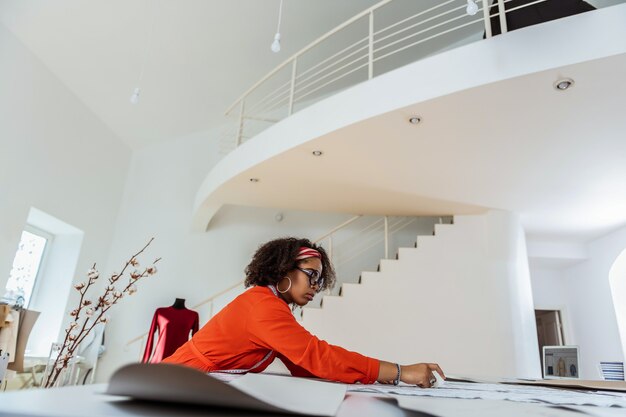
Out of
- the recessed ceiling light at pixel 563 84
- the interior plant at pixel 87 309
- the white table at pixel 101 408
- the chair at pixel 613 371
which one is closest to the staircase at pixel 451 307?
the chair at pixel 613 371

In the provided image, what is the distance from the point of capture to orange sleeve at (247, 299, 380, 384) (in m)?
1.09

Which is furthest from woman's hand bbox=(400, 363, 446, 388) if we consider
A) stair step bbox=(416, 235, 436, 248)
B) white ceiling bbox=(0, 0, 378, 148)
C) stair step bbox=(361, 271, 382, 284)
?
white ceiling bbox=(0, 0, 378, 148)

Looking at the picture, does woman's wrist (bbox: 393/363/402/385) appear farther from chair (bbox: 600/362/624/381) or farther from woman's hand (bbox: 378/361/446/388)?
chair (bbox: 600/362/624/381)

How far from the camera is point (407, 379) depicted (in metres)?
1.16

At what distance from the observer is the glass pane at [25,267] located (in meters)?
4.54

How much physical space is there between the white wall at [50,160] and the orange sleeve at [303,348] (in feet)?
12.9

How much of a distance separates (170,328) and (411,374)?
405cm

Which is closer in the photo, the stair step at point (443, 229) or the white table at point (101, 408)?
the white table at point (101, 408)

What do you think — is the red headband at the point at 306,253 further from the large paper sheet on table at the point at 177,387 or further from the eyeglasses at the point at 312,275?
the large paper sheet on table at the point at 177,387

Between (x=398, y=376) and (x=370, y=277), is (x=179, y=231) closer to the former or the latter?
(x=370, y=277)

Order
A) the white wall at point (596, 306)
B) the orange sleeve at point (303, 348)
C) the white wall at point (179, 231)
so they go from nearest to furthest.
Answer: the orange sleeve at point (303, 348) < the white wall at point (596, 306) < the white wall at point (179, 231)

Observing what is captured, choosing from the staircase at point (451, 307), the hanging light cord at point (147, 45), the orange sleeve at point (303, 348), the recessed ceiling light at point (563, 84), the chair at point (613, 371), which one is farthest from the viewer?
the hanging light cord at point (147, 45)

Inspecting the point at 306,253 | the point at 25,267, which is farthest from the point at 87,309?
the point at 25,267

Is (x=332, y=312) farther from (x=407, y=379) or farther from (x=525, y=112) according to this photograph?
(x=407, y=379)
